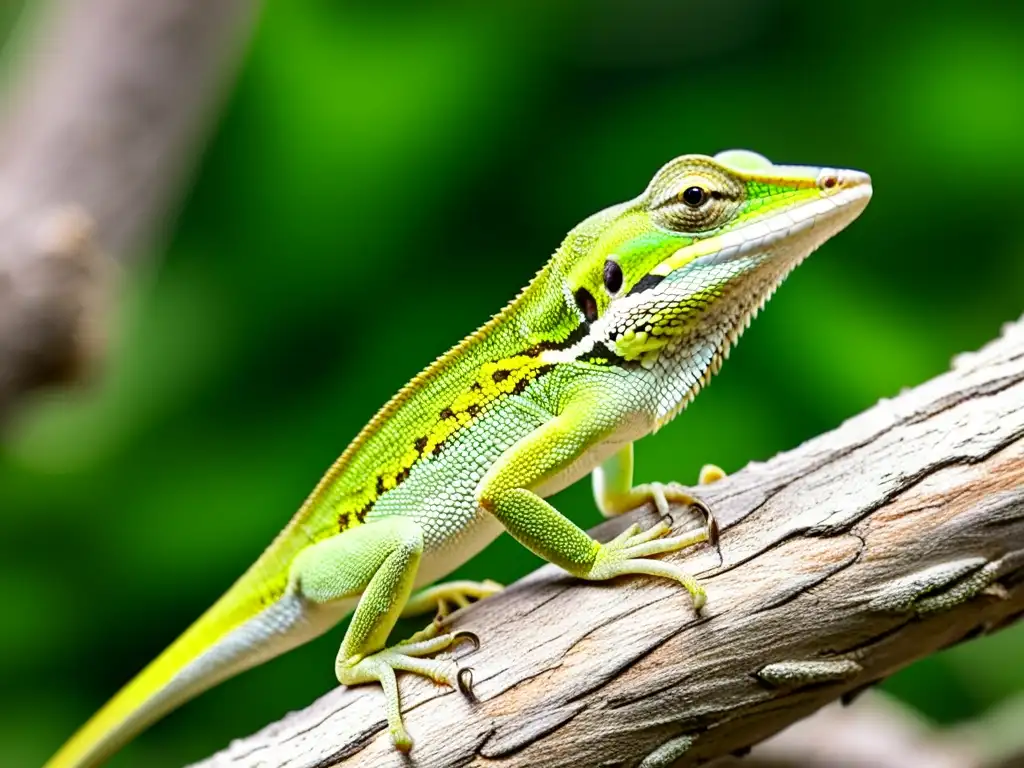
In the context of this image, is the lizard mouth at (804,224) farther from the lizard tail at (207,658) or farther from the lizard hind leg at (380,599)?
the lizard tail at (207,658)

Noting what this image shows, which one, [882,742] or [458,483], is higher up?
[458,483]

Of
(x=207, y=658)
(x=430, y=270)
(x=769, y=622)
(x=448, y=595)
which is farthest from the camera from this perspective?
(x=430, y=270)

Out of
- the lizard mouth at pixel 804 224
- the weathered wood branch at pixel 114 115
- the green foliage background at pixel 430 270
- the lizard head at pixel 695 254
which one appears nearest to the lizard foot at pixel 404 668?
the lizard head at pixel 695 254

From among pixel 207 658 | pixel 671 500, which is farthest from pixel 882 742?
pixel 207 658

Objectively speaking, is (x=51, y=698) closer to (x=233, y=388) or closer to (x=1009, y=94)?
(x=233, y=388)

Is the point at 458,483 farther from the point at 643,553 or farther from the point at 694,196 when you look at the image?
the point at 694,196

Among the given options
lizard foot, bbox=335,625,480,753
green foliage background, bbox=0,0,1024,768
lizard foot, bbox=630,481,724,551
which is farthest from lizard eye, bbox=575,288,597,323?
green foliage background, bbox=0,0,1024,768

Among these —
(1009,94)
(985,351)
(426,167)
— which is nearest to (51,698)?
(426,167)
